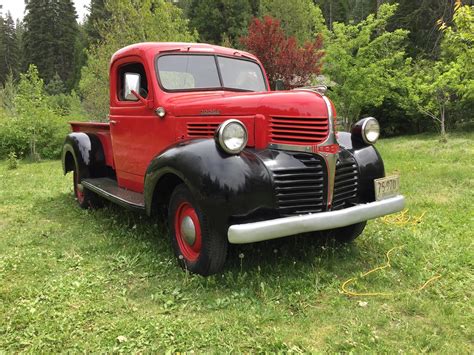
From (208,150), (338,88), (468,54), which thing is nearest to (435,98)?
(338,88)

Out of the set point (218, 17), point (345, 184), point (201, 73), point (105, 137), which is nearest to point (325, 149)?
point (345, 184)

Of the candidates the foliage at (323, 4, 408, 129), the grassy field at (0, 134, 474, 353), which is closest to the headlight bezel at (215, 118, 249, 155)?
the grassy field at (0, 134, 474, 353)

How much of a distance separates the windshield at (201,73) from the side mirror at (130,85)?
369mm

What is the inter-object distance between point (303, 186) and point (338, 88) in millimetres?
10494

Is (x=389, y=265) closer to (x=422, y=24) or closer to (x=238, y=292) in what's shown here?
(x=238, y=292)

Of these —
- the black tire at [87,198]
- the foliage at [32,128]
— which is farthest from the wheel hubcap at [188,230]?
the foliage at [32,128]

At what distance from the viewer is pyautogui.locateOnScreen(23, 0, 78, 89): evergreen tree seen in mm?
50312

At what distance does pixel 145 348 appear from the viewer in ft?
9.00

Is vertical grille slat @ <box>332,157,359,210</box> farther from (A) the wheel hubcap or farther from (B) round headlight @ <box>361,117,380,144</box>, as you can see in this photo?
(A) the wheel hubcap

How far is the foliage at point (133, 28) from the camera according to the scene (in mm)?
12484

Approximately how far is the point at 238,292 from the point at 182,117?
1.73 metres

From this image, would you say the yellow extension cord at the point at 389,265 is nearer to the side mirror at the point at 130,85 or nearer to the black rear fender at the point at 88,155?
the side mirror at the point at 130,85

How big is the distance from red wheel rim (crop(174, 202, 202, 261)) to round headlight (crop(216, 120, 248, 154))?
0.63 m

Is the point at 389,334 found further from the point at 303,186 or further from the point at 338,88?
the point at 338,88
